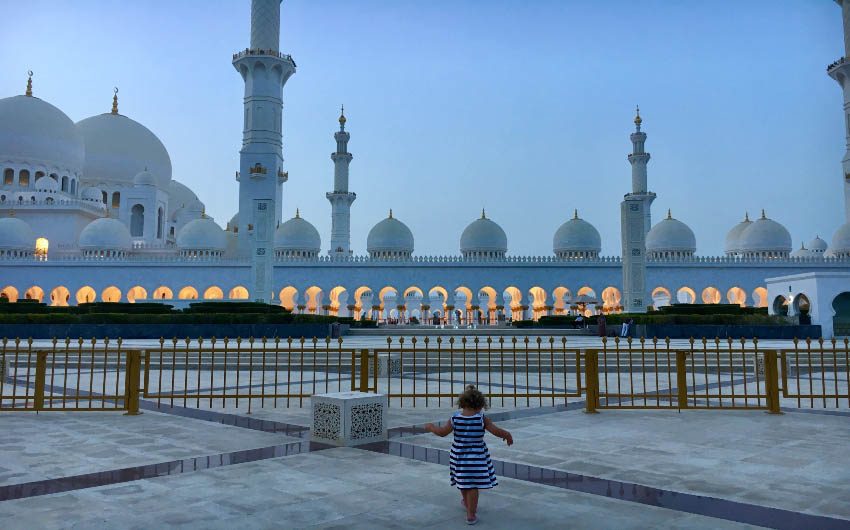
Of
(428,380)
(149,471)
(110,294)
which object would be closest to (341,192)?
(110,294)

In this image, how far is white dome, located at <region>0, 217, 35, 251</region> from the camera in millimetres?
40125

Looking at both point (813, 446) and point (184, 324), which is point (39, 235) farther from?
point (813, 446)

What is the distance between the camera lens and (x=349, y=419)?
18.1ft

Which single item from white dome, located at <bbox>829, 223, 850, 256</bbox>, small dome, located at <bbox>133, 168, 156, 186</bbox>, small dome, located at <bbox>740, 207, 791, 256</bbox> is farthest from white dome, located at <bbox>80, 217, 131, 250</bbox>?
white dome, located at <bbox>829, 223, 850, 256</bbox>

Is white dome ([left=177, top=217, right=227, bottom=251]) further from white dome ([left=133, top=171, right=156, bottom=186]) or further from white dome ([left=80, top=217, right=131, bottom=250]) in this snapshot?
white dome ([left=133, top=171, right=156, bottom=186])

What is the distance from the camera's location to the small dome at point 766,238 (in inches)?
1683

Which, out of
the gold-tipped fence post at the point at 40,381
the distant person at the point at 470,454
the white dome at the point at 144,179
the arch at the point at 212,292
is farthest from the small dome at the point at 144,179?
the distant person at the point at 470,454

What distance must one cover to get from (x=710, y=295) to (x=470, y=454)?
4162cm

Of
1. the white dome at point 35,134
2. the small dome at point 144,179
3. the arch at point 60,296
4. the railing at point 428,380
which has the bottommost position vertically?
the railing at point 428,380

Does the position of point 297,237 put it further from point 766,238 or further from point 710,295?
point 766,238

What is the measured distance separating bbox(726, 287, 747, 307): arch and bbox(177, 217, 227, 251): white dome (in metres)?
34.1

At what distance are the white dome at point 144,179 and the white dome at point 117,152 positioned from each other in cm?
233

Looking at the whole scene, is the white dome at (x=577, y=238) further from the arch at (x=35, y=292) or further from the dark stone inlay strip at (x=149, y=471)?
the dark stone inlay strip at (x=149, y=471)

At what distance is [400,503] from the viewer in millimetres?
3773
